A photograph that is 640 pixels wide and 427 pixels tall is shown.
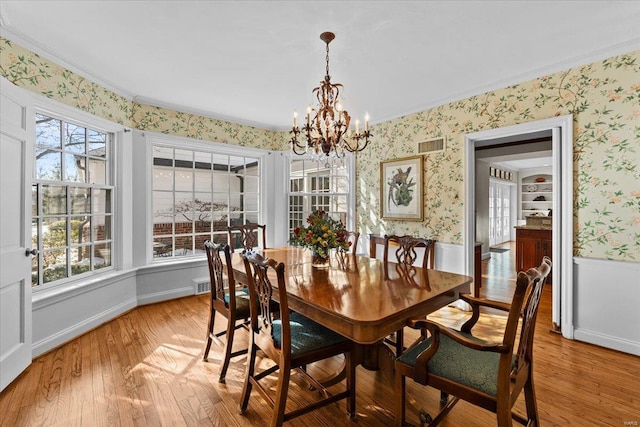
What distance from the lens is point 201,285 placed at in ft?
13.8

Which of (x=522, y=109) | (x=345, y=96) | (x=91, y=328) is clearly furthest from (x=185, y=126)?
(x=522, y=109)

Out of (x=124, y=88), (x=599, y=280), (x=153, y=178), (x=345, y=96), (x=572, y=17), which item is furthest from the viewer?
(x=153, y=178)

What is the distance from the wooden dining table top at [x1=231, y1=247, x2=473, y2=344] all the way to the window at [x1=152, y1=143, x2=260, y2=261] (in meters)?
1.95

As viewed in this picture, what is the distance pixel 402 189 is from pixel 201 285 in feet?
10.1

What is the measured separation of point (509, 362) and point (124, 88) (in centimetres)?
419

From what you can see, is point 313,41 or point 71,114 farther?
point 71,114

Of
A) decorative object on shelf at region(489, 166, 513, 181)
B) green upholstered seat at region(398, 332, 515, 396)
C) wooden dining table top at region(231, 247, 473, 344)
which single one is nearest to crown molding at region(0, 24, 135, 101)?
wooden dining table top at region(231, 247, 473, 344)

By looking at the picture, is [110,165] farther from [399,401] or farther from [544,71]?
[544,71]

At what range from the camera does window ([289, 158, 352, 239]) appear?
4.87 metres

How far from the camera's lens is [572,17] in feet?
7.03

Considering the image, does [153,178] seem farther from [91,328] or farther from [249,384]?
[249,384]

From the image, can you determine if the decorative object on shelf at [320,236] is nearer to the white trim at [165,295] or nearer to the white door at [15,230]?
the white door at [15,230]

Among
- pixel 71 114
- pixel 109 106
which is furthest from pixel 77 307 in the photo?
pixel 109 106

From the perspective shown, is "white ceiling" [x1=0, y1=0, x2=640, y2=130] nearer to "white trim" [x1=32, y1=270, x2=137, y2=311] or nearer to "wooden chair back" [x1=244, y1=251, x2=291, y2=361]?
"wooden chair back" [x1=244, y1=251, x2=291, y2=361]
